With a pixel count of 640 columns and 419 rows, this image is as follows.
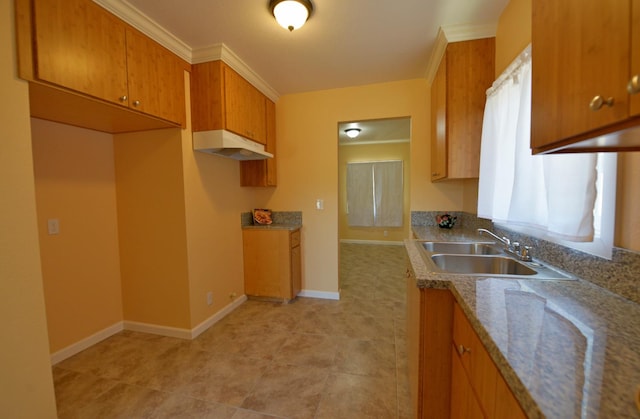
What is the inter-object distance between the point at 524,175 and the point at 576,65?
2.98ft

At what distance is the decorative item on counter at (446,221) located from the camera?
2.51 metres

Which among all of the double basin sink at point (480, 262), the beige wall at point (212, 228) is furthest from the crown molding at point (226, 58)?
the double basin sink at point (480, 262)

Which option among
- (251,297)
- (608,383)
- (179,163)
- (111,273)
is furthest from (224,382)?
(608,383)

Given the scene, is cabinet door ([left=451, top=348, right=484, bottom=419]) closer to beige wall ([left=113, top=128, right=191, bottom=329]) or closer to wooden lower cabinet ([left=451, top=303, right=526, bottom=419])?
wooden lower cabinet ([left=451, top=303, right=526, bottom=419])

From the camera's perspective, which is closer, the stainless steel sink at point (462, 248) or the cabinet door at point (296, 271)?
the stainless steel sink at point (462, 248)

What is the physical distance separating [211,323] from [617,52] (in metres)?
2.96

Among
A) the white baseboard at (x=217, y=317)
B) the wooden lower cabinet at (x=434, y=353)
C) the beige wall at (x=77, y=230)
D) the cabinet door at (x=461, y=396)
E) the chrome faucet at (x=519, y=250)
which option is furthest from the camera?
the white baseboard at (x=217, y=317)

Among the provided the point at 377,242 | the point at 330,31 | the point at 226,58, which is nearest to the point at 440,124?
the point at 330,31

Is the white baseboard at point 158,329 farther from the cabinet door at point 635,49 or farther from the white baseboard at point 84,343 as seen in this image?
the cabinet door at point 635,49

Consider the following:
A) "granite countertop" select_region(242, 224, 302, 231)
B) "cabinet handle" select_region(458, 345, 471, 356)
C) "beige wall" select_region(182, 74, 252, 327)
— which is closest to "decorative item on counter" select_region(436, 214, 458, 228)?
"granite countertop" select_region(242, 224, 302, 231)

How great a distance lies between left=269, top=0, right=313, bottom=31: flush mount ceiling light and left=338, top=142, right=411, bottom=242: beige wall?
3955 mm

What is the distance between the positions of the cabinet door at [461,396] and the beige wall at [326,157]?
6.38 ft

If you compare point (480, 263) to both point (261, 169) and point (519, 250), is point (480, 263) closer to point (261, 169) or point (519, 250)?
point (519, 250)

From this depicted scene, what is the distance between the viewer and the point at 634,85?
445 mm
